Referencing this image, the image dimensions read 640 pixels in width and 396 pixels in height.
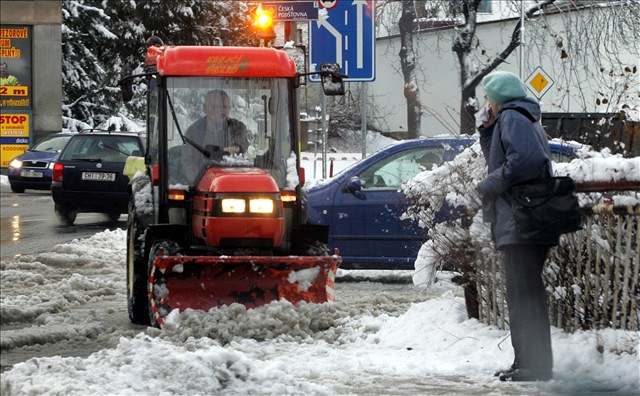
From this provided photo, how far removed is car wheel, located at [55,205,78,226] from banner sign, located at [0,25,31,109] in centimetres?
2147

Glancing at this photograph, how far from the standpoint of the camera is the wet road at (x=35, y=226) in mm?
17833

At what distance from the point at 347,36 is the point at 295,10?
920 millimetres

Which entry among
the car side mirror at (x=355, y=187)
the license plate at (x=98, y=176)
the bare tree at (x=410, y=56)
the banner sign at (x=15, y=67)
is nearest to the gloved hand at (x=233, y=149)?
the car side mirror at (x=355, y=187)

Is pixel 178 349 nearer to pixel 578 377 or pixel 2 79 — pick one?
pixel 578 377

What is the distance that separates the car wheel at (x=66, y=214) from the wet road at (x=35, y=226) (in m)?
0.14

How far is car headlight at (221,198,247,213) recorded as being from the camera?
991 cm

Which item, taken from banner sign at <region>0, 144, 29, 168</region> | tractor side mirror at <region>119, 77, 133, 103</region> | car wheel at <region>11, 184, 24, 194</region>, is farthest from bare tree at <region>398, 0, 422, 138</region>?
tractor side mirror at <region>119, 77, 133, 103</region>

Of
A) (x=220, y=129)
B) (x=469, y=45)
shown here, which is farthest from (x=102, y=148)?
(x=469, y=45)

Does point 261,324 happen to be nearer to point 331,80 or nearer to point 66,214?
point 331,80

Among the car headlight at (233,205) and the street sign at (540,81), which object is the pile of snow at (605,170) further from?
the street sign at (540,81)

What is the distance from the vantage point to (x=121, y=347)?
798cm

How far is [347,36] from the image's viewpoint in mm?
17109

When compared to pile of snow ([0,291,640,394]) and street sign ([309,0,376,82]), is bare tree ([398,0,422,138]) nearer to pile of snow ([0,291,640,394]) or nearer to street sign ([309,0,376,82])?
street sign ([309,0,376,82])

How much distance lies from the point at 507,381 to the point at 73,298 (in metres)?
5.56
